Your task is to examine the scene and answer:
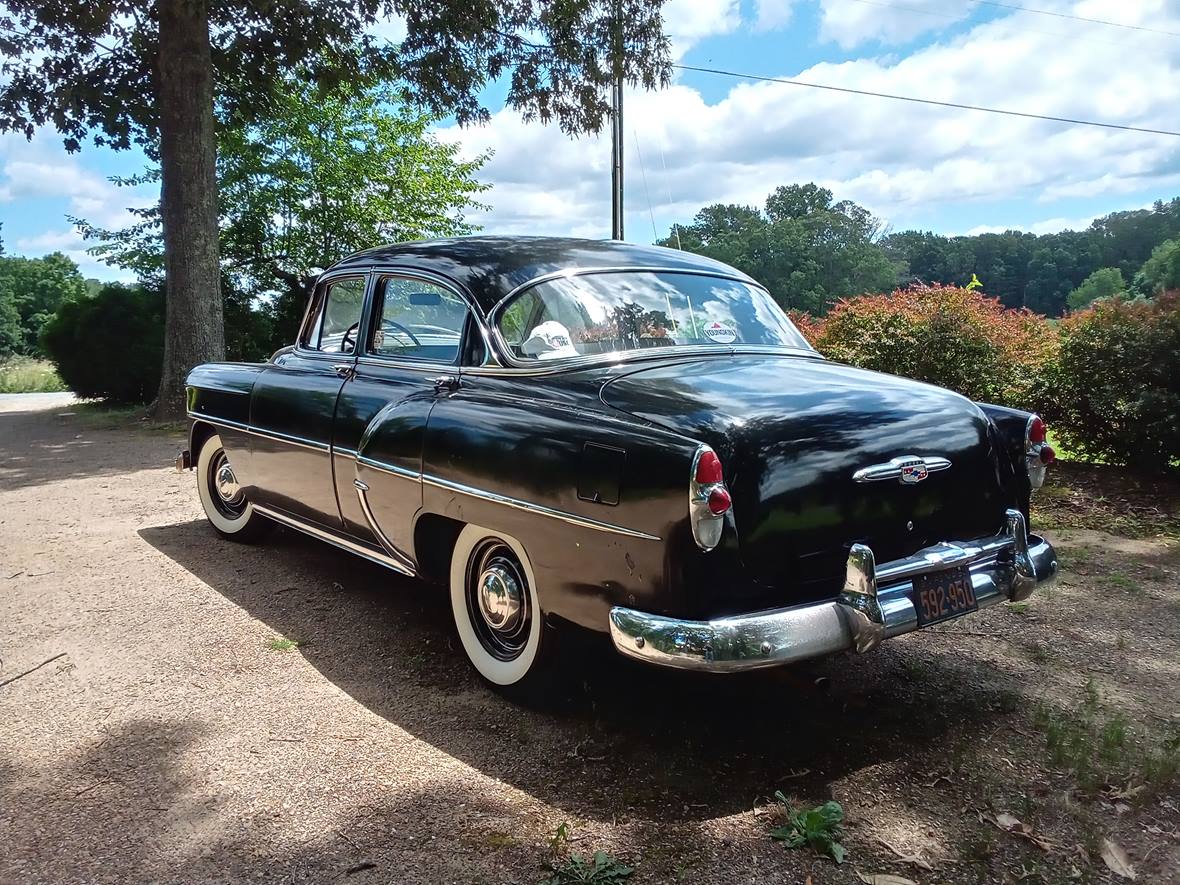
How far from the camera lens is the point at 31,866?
7.79 feet

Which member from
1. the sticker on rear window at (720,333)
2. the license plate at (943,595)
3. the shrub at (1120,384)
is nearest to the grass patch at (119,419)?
the sticker on rear window at (720,333)

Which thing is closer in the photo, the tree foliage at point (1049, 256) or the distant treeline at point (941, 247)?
the distant treeline at point (941, 247)

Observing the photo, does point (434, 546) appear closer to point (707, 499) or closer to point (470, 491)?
point (470, 491)

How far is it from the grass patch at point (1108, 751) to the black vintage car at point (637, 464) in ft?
1.70

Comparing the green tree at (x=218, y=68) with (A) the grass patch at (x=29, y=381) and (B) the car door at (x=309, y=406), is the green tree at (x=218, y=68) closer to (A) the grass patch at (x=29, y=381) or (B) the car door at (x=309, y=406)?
(B) the car door at (x=309, y=406)

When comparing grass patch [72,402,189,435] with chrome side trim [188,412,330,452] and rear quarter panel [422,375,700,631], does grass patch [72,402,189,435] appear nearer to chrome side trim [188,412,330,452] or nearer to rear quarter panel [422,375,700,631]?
chrome side trim [188,412,330,452]

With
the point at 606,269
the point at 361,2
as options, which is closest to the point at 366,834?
the point at 606,269

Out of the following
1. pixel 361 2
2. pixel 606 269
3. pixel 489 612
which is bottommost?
pixel 489 612

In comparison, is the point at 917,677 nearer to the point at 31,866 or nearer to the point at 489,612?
the point at 489,612

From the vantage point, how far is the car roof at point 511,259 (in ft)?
12.3

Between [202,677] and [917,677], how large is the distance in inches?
117

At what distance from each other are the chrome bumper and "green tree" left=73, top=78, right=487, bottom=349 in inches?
615

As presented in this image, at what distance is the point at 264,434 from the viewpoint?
4785mm

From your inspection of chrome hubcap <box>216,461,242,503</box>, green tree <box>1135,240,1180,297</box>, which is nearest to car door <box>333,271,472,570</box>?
chrome hubcap <box>216,461,242,503</box>
